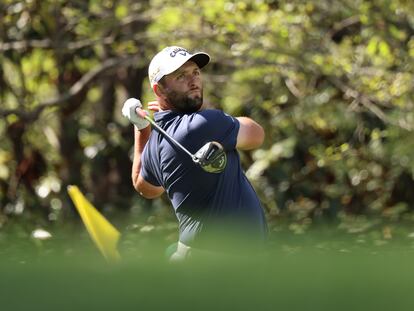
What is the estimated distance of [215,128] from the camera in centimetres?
461

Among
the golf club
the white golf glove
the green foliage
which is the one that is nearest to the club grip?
the white golf glove

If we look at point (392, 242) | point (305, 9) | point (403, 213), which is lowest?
point (392, 242)

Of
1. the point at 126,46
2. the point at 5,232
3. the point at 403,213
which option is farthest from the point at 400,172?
the point at 5,232

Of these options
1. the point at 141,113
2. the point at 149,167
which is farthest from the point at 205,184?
the point at 141,113

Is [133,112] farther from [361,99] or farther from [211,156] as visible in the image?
[361,99]

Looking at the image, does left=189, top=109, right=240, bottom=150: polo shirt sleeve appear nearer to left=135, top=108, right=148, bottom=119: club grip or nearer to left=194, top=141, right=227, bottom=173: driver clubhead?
left=194, top=141, right=227, bottom=173: driver clubhead

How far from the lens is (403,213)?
987cm

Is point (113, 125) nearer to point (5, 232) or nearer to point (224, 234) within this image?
point (5, 232)

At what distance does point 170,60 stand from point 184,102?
19cm

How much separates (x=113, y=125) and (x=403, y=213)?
2909mm

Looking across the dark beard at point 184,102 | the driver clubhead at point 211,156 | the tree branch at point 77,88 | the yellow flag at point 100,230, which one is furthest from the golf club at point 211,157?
the tree branch at point 77,88

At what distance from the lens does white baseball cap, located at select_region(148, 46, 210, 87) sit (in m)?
4.75

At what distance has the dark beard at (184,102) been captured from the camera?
4.76 meters

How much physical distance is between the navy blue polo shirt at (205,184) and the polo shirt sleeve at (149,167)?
11 centimetres
